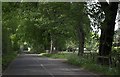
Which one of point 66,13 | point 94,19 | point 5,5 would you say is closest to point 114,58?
point 94,19

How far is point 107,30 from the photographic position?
3017 centimetres

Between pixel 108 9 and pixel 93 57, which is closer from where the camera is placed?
pixel 108 9

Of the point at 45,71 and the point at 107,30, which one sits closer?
the point at 45,71

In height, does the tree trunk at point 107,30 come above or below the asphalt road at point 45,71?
above

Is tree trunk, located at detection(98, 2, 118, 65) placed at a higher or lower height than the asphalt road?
higher

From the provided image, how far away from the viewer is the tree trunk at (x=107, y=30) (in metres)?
28.0

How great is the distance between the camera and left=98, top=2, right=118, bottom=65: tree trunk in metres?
28.0

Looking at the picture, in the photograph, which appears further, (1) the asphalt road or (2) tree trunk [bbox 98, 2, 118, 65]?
(2) tree trunk [bbox 98, 2, 118, 65]

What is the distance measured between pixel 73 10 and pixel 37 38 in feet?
170

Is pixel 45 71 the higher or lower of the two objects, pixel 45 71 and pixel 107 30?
the lower

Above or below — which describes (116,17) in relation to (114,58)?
above

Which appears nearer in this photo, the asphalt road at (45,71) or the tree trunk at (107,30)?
the asphalt road at (45,71)

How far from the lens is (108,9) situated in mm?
28500

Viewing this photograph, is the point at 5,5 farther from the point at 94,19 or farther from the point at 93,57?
the point at 93,57
